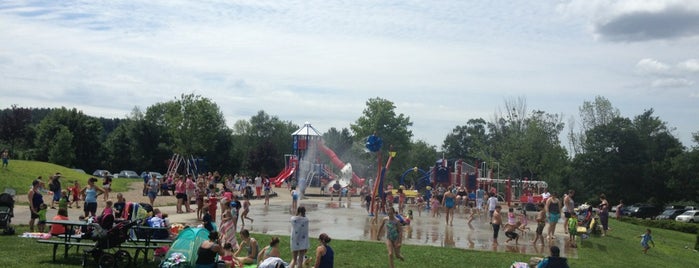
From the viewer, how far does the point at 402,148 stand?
69.2m

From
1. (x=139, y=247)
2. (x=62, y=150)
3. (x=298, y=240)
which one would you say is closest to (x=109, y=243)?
(x=139, y=247)

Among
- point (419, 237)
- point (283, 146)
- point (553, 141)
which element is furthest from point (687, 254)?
point (283, 146)

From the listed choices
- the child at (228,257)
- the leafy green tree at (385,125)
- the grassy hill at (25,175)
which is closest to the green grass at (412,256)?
the child at (228,257)

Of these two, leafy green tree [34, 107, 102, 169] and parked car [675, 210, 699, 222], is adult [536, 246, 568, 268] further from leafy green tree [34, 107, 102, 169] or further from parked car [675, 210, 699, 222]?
leafy green tree [34, 107, 102, 169]

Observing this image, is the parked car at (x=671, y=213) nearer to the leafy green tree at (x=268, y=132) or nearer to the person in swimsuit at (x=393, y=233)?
the person in swimsuit at (x=393, y=233)

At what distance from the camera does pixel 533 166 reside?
53.5 metres

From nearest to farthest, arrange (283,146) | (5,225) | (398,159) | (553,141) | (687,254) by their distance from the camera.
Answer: (5,225), (687,254), (553,141), (398,159), (283,146)

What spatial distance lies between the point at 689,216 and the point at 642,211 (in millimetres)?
6403

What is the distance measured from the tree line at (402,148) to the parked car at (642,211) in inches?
153

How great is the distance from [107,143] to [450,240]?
2624 inches

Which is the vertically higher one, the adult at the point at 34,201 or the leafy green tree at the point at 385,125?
the leafy green tree at the point at 385,125

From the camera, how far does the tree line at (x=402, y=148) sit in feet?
175

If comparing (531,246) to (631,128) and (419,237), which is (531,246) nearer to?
(419,237)

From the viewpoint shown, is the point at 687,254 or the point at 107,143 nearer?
the point at 687,254
